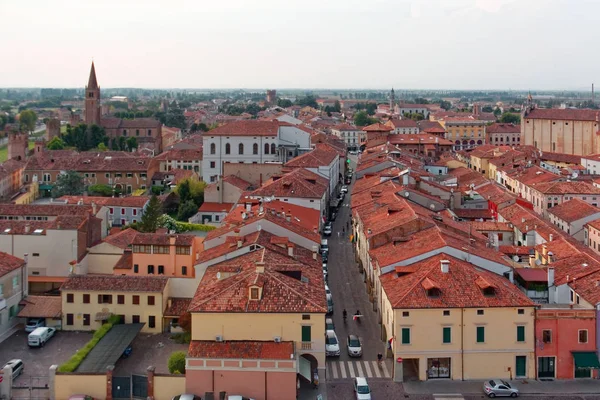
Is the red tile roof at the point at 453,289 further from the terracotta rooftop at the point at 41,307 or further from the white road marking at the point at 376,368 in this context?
the terracotta rooftop at the point at 41,307

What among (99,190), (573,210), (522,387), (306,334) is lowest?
(522,387)

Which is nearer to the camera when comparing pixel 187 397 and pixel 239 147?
pixel 187 397

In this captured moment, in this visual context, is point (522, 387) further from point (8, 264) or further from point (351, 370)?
point (8, 264)

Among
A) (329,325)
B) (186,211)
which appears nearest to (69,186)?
(186,211)

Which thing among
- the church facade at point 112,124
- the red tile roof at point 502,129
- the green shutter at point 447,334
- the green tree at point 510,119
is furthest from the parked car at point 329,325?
the green tree at point 510,119

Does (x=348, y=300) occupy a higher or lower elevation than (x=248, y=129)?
lower
